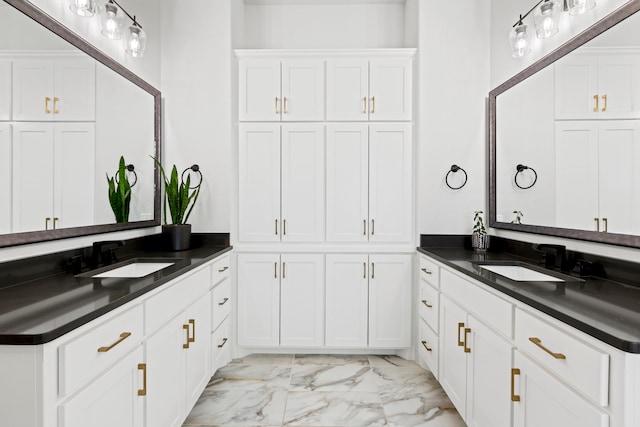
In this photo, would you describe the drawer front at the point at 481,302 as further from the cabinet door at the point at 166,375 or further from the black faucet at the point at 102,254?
the black faucet at the point at 102,254

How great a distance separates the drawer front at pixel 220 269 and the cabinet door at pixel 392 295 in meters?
1.10

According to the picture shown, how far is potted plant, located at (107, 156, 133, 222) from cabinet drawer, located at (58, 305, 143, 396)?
106 cm

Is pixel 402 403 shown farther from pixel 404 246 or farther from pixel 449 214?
pixel 449 214

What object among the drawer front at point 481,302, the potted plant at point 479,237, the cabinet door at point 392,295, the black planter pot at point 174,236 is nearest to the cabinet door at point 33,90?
the black planter pot at point 174,236

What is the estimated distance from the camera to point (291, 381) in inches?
103

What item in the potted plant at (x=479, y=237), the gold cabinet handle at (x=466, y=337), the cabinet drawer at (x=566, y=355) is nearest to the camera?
the cabinet drawer at (x=566, y=355)

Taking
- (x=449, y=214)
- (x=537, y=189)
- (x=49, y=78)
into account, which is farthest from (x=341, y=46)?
(x=49, y=78)

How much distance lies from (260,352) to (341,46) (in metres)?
2.73

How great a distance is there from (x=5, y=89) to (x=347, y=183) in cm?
211

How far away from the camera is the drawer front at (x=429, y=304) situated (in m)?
2.43

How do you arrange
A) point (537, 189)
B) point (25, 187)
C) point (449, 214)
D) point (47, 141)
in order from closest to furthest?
1. point (25, 187)
2. point (47, 141)
3. point (537, 189)
4. point (449, 214)

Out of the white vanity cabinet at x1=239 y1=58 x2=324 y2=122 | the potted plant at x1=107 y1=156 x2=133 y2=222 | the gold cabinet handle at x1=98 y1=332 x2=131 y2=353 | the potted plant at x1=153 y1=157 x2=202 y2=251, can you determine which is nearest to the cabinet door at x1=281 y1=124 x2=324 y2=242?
the white vanity cabinet at x1=239 y1=58 x2=324 y2=122

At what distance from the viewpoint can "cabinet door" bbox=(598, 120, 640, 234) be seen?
1.53 m

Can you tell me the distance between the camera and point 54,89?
1.74 m
